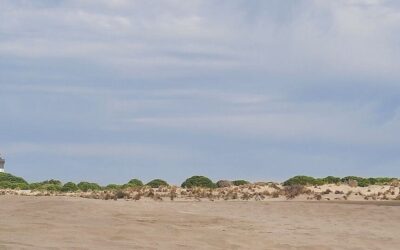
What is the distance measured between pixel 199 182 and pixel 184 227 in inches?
1784

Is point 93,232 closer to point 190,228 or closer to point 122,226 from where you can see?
point 122,226

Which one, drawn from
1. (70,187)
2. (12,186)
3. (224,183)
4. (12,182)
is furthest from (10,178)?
(224,183)

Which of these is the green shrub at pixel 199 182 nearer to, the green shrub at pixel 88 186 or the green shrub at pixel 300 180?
the green shrub at pixel 300 180

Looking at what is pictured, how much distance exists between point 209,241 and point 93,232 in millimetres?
3352

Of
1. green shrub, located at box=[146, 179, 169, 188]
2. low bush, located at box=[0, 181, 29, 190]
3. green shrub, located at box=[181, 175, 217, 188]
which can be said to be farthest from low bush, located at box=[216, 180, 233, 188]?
low bush, located at box=[0, 181, 29, 190]

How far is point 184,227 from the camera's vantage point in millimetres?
22688

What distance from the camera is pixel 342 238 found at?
2283 cm

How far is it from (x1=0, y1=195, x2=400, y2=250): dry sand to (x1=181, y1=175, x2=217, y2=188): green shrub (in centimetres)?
3385

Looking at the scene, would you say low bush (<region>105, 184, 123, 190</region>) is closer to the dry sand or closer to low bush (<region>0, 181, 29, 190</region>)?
low bush (<region>0, 181, 29, 190</region>)

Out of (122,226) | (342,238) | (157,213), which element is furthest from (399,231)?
(122,226)

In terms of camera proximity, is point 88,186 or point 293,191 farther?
point 88,186

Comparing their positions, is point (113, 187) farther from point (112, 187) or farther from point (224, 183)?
point (224, 183)

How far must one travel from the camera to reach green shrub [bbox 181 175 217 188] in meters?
66.7

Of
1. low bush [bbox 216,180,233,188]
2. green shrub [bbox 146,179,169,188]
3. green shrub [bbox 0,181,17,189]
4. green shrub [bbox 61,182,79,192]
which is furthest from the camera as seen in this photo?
low bush [bbox 216,180,233,188]
